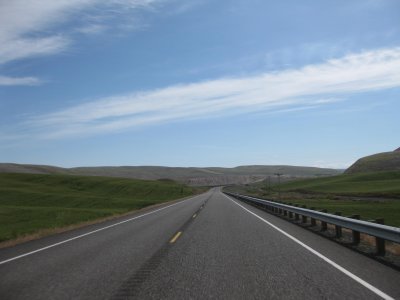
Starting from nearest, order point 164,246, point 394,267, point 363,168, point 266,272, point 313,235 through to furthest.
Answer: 1. point 266,272
2. point 394,267
3. point 164,246
4. point 313,235
5. point 363,168

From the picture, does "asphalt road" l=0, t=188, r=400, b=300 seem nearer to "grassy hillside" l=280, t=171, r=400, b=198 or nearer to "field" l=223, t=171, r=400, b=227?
"field" l=223, t=171, r=400, b=227

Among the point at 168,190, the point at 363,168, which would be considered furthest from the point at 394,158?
the point at 168,190

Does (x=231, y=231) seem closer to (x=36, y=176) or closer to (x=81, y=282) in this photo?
(x=81, y=282)

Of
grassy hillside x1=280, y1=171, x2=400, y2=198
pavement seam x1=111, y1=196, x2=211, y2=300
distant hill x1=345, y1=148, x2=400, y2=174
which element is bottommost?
pavement seam x1=111, y1=196, x2=211, y2=300

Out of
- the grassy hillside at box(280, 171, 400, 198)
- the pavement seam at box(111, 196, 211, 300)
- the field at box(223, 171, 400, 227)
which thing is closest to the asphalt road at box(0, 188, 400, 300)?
the pavement seam at box(111, 196, 211, 300)

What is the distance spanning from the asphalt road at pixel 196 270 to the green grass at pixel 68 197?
9645mm

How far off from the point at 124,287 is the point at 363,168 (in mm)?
178652

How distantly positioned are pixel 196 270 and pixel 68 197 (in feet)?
203

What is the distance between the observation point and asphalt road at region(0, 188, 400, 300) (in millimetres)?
7863

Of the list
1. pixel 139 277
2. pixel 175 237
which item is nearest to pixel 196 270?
pixel 139 277

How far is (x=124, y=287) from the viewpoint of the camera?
8273 millimetres

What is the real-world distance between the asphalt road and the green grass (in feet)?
31.6

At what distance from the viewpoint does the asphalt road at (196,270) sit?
7863 millimetres

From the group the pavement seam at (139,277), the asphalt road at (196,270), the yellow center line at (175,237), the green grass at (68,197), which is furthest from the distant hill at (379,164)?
the pavement seam at (139,277)
